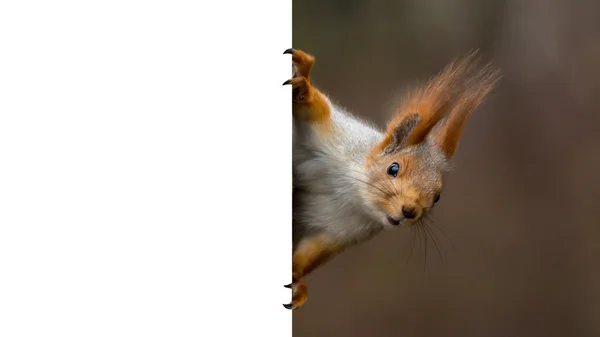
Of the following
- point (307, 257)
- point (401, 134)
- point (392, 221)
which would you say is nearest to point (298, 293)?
point (307, 257)

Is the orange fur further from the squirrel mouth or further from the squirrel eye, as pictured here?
the squirrel mouth

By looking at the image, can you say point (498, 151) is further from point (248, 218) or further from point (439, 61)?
point (248, 218)

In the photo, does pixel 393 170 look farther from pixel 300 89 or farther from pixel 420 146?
pixel 300 89

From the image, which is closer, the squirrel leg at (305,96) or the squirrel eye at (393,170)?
the squirrel leg at (305,96)

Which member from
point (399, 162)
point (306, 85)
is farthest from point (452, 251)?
point (306, 85)

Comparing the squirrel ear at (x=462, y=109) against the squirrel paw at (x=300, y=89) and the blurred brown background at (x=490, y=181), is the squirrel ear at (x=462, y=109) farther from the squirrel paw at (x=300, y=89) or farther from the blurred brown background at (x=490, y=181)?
the squirrel paw at (x=300, y=89)

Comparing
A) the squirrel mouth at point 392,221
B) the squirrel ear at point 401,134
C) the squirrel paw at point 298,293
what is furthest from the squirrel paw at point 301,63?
the squirrel paw at point 298,293

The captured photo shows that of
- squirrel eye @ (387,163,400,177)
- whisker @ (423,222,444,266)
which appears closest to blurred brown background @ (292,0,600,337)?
whisker @ (423,222,444,266)
